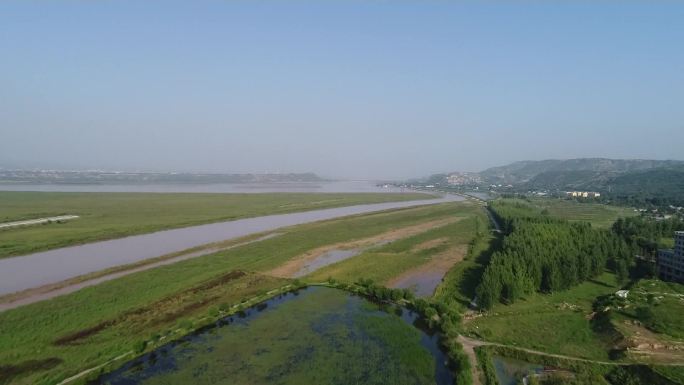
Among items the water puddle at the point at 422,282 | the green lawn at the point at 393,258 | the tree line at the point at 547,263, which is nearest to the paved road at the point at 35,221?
the green lawn at the point at 393,258

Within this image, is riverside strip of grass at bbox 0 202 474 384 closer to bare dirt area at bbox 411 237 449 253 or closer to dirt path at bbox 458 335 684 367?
bare dirt area at bbox 411 237 449 253

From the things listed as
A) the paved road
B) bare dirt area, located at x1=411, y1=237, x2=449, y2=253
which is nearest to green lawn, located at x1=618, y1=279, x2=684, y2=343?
bare dirt area, located at x1=411, y1=237, x2=449, y2=253

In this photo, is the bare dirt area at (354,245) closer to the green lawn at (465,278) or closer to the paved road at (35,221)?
the green lawn at (465,278)

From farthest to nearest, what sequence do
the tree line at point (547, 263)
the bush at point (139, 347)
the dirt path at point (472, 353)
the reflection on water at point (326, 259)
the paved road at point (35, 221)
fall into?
the paved road at point (35, 221), the reflection on water at point (326, 259), the tree line at point (547, 263), the bush at point (139, 347), the dirt path at point (472, 353)

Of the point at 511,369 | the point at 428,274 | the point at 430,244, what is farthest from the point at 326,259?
the point at 511,369

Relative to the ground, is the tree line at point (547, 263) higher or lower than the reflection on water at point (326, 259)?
higher

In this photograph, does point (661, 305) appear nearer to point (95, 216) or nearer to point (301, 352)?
point (301, 352)
